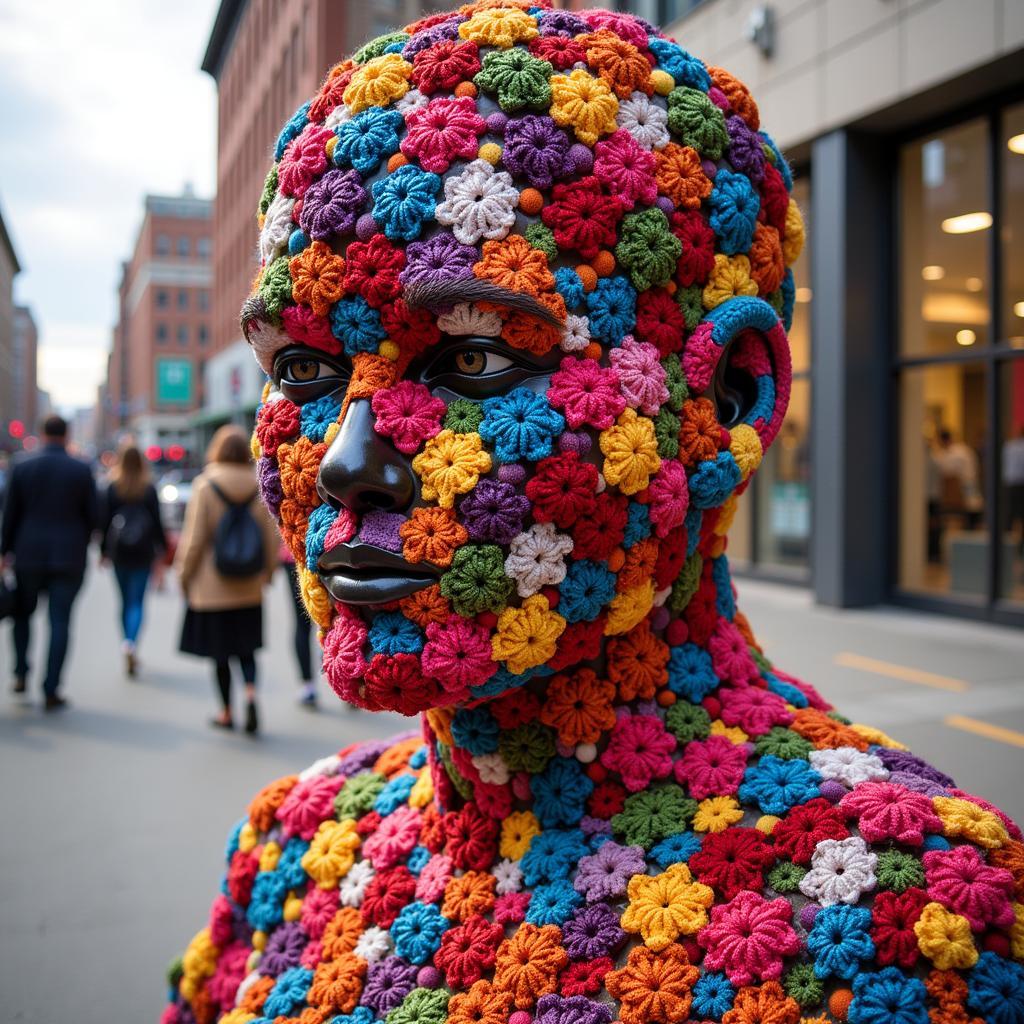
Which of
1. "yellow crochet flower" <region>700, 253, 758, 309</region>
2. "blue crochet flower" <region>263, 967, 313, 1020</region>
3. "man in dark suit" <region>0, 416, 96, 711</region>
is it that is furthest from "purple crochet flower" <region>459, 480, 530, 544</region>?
"man in dark suit" <region>0, 416, 96, 711</region>

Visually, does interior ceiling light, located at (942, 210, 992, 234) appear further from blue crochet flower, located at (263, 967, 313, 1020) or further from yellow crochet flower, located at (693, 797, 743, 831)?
blue crochet flower, located at (263, 967, 313, 1020)

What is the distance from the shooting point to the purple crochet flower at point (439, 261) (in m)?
1.19

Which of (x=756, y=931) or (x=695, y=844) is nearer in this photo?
(x=756, y=931)

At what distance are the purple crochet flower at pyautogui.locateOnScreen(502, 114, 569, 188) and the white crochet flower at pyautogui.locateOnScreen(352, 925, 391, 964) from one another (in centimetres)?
111

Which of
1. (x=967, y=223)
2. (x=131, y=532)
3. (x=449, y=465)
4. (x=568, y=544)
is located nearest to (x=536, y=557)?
(x=568, y=544)

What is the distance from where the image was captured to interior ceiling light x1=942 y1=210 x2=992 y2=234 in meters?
8.94

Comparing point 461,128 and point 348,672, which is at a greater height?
point 461,128

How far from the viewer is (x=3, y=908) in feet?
12.2

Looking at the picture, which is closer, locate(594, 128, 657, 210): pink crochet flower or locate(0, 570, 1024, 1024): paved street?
locate(594, 128, 657, 210): pink crochet flower

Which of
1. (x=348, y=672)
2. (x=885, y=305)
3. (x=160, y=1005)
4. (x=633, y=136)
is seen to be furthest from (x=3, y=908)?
(x=885, y=305)

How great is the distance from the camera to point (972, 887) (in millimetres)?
1113

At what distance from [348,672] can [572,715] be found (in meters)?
0.34

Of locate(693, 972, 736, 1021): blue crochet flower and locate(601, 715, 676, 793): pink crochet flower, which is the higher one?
locate(601, 715, 676, 793): pink crochet flower

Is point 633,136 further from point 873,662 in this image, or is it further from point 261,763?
point 873,662
